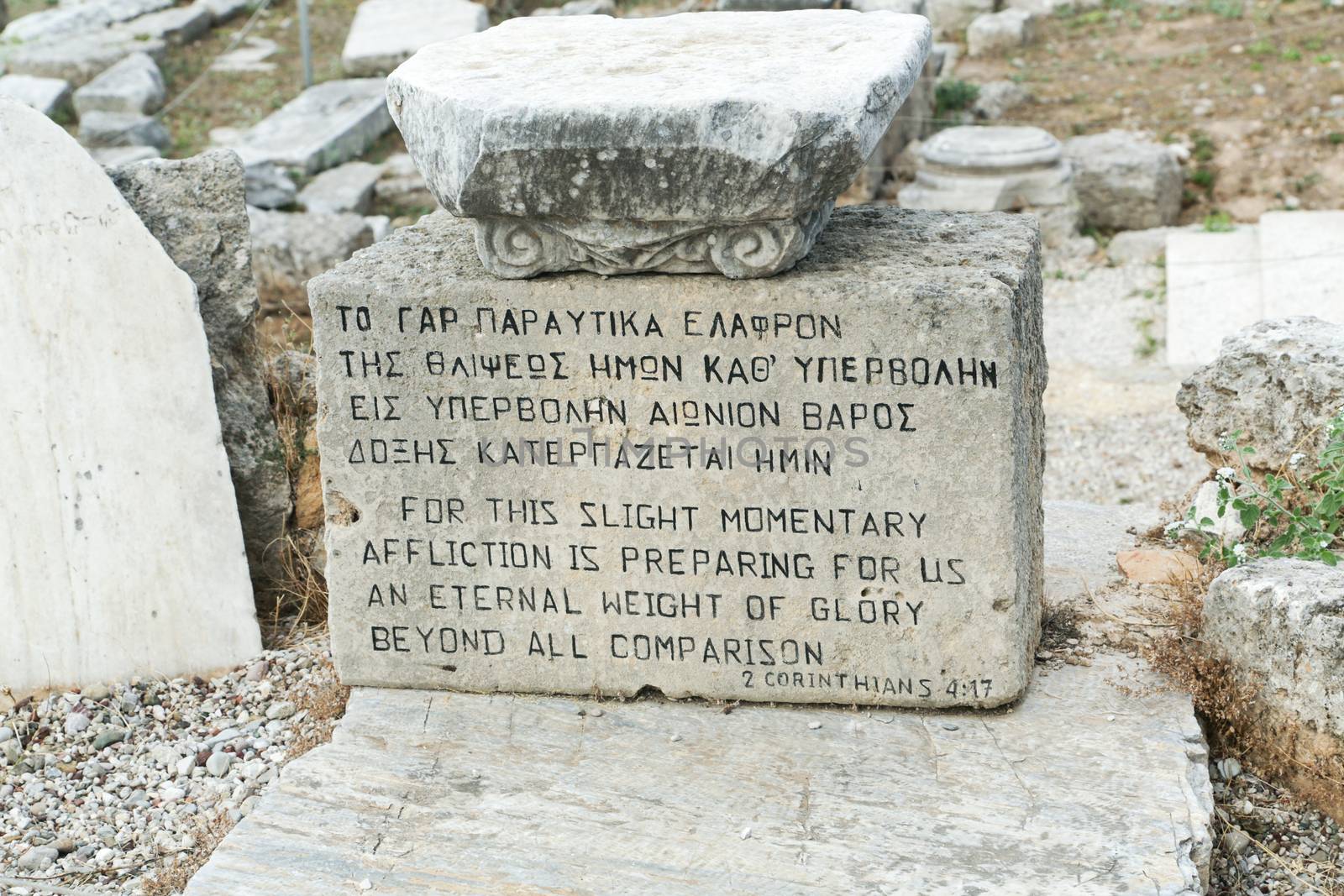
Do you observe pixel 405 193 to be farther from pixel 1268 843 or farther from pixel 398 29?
pixel 1268 843

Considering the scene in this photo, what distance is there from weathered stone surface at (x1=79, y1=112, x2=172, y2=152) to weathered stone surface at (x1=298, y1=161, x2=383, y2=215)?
156cm

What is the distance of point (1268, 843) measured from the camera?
3.54 m

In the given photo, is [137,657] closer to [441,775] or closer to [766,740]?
[441,775]

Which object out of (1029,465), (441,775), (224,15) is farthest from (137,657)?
(224,15)

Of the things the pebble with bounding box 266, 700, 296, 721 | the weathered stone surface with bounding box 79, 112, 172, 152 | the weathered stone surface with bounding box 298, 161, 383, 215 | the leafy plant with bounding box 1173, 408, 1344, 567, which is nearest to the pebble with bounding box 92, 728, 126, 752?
the pebble with bounding box 266, 700, 296, 721

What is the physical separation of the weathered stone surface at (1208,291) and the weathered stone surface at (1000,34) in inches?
185

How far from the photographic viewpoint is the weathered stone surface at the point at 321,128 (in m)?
11.0

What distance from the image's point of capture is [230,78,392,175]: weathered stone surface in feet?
36.2

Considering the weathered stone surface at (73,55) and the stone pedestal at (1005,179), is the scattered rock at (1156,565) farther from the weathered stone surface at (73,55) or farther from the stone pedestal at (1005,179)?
the weathered stone surface at (73,55)

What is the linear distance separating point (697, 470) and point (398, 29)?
10.8 meters

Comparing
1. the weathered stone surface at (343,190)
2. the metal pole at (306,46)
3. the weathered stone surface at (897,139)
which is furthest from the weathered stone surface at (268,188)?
the weathered stone surface at (897,139)

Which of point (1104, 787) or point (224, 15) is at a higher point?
point (224, 15)

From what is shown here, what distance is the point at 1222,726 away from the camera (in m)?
3.77

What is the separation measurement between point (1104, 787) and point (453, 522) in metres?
1.71
